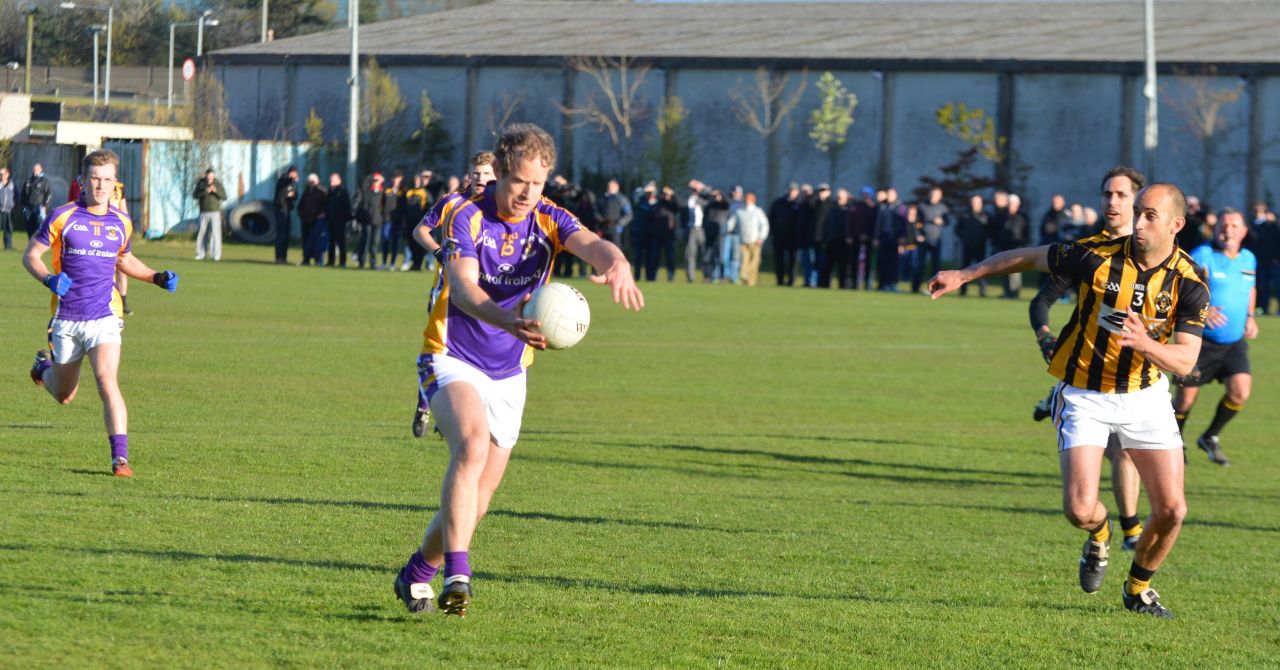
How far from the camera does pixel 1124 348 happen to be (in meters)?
8.34

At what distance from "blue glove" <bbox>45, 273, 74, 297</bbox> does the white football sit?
540 cm

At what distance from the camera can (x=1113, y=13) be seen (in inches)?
2266

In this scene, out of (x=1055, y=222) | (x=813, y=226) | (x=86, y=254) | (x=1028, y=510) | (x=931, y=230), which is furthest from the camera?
(x=813, y=226)

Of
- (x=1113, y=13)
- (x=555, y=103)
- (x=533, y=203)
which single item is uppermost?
(x=1113, y=13)

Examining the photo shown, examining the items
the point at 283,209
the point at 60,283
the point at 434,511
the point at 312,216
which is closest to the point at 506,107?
the point at 283,209

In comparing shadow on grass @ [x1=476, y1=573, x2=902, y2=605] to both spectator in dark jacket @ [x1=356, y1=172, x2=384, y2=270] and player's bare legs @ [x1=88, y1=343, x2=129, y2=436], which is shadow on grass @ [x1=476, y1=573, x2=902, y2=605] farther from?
spectator in dark jacket @ [x1=356, y1=172, x2=384, y2=270]

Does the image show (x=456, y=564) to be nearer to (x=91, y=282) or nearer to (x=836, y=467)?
(x=91, y=282)

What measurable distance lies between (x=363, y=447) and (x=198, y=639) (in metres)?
7.05

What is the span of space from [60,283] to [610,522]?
389cm

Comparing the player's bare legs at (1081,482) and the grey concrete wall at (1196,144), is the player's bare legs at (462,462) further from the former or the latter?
the grey concrete wall at (1196,144)

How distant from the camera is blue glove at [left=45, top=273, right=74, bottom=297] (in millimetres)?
11312

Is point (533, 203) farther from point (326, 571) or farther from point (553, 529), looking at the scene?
point (553, 529)

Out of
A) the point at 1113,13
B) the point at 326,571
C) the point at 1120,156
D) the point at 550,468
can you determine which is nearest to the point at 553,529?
the point at 326,571

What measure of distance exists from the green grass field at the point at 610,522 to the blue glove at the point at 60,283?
115 cm
